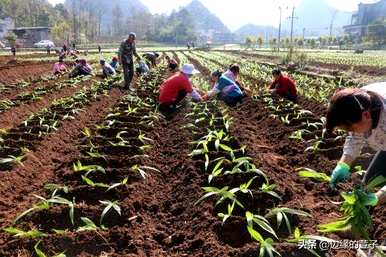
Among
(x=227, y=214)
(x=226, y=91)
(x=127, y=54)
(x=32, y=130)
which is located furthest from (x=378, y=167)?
(x=127, y=54)

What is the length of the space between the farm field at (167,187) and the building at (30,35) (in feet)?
215

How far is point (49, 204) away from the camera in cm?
422

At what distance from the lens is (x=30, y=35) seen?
7231cm

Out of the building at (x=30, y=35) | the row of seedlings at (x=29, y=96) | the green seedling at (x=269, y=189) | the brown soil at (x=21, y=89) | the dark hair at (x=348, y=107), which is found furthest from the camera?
the building at (x=30, y=35)

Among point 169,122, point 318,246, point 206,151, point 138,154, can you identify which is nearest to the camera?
point 318,246

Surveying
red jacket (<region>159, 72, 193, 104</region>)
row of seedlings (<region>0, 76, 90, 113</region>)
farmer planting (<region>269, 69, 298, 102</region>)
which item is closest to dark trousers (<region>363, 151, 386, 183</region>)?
red jacket (<region>159, 72, 193, 104</region>)

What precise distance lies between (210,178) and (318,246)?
4.94 feet

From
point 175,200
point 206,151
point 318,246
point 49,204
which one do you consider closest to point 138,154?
point 206,151

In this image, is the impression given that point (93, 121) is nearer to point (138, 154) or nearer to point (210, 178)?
point (138, 154)

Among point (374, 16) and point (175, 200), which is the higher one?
point (374, 16)

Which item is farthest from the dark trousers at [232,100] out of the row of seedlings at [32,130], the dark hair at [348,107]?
the dark hair at [348,107]

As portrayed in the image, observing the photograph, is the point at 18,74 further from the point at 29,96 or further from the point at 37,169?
the point at 37,169

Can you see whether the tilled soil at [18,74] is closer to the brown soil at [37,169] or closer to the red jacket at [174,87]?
the red jacket at [174,87]

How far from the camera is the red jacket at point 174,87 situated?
9234 mm
